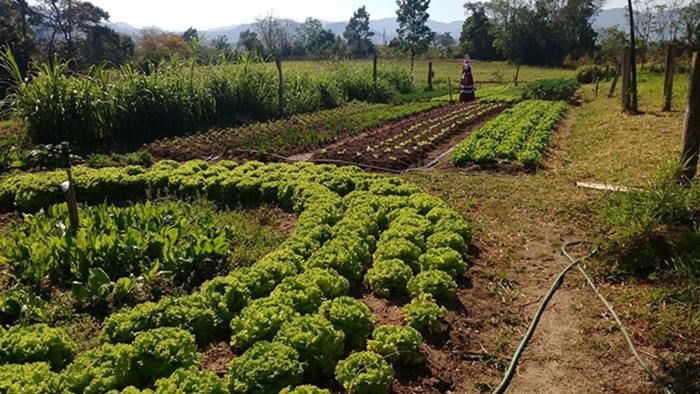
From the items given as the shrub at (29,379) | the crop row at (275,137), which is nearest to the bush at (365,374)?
the shrub at (29,379)

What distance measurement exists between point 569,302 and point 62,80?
43.6 ft

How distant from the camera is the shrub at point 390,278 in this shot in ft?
17.9

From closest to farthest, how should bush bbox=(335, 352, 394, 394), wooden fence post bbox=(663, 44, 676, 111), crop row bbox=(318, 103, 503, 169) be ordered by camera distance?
bush bbox=(335, 352, 394, 394)
crop row bbox=(318, 103, 503, 169)
wooden fence post bbox=(663, 44, 676, 111)

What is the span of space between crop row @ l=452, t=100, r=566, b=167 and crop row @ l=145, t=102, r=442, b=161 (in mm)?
4171

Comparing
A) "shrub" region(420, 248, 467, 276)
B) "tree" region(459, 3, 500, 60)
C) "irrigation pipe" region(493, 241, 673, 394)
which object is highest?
"tree" region(459, 3, 500, 60)

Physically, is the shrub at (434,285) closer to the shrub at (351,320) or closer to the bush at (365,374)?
the shrub at (351,320)

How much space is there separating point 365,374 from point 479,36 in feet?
208

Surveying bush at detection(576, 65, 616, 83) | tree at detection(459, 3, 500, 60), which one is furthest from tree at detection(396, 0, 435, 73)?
bush at detection(576, 65, 616, 83)

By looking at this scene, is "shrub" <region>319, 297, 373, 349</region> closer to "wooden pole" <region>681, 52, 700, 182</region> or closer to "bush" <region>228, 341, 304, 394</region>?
"bush" <region>228, 341, 304, 394</region>

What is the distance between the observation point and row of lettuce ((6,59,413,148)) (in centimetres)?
1284

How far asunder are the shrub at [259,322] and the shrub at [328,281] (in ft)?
1.78

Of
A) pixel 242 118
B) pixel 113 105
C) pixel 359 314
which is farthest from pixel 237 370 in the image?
pixel 242 118

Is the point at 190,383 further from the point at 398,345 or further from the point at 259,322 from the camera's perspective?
the point at 398,345

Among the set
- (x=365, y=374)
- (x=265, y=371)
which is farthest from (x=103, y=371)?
(x=365, y=374)
